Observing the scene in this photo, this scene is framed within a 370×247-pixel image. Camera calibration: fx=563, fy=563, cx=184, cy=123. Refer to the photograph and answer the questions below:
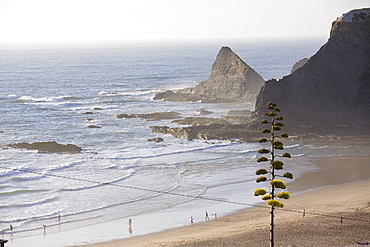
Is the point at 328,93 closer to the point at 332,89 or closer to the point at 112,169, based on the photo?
the point at 332,89

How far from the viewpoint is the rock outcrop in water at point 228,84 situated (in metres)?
90.7

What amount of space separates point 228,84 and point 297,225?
2410 inches

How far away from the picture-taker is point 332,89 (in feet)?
209

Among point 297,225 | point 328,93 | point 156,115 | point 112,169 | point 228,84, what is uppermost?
point 328,93

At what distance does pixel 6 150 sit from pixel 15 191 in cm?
1569

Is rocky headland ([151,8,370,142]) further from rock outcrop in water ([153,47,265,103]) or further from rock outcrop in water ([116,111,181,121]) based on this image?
rock outcrop in water ([153,47,265,103])

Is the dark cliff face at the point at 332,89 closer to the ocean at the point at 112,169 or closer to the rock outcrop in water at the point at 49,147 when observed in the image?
the ocean at the point at 112,169

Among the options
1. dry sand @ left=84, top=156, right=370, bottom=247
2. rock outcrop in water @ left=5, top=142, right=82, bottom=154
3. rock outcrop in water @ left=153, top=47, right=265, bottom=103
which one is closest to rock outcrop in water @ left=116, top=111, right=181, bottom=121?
rock outcrop in water @ left=153, top=47, right=265, bottom=103

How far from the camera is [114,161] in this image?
176ft

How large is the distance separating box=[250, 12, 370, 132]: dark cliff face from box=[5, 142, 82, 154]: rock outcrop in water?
791 inches

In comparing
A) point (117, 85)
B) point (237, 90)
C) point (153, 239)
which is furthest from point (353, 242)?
point (117, 85)

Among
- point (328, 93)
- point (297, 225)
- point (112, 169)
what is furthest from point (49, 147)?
point (297, 225)

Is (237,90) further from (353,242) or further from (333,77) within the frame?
(353,242)

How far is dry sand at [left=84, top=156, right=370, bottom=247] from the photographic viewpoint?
3131 centimetres
